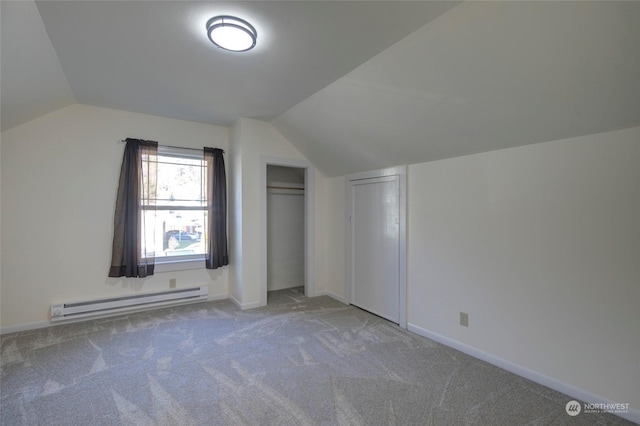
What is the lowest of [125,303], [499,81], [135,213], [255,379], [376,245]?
[255,379]

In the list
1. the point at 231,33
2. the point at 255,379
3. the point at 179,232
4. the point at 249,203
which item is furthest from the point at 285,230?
the point at 231,33

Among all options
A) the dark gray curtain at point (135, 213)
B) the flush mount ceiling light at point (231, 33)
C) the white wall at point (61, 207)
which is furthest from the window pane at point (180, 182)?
the flush mount ceiling light at point (231, 33)

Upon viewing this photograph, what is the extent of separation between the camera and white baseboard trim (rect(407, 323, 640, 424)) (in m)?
1.87

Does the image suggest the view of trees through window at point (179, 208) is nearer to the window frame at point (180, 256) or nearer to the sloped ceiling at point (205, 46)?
the window frame at point (180, 256)

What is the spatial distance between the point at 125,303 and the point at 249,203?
189cm

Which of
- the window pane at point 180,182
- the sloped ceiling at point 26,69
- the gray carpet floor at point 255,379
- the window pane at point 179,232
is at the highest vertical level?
the sloped ceiling at point 26,69

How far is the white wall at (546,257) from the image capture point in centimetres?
182

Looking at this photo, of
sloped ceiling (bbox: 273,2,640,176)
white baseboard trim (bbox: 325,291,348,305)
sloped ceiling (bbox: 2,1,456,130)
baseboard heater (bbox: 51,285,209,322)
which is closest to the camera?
sloped ceiling (bbox: 273,2,640,176)

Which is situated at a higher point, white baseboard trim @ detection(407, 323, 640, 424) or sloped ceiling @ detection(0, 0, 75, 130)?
sloped ceiling @ detection(0, 0, 75, 130)

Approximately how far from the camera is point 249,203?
3.83m

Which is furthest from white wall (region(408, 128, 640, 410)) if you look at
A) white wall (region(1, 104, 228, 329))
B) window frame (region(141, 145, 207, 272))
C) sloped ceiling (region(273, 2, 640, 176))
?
white wall (region(1, 104, 228, 329))

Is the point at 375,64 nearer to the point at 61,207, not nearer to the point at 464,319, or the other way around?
the point at 464,319

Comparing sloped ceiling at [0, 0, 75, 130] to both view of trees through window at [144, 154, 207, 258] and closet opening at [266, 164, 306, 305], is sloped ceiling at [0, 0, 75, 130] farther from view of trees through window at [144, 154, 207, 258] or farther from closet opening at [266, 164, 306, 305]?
closet opening at [266, 164, 306, 305]

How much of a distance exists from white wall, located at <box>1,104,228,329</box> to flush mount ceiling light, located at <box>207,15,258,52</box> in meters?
2.24
